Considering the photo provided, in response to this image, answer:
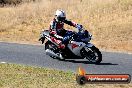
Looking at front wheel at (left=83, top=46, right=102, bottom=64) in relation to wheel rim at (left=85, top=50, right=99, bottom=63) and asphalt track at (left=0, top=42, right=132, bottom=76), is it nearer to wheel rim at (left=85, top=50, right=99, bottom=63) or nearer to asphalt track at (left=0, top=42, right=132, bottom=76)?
wheel rim at (left=85, top=50, right=99, bottom=63)

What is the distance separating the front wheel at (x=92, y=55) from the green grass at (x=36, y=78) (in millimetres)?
2202

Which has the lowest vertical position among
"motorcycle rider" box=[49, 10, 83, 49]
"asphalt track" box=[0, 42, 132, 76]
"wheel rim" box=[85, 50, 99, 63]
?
"asphalt track" box=[0, 42, 132, 76]

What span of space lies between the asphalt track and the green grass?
3.78ft

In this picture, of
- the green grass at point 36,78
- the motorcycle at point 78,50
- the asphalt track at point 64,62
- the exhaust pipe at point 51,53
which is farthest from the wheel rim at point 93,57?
the green grass at point 36,78

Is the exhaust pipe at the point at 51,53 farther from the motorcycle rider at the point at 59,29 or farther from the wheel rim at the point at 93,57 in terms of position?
the wheel rim at the point at 93,57

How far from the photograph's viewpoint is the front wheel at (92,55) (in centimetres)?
1654

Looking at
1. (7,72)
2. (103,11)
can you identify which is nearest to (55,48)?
(7,72)

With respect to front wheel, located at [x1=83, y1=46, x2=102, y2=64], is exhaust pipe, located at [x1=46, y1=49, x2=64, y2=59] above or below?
below

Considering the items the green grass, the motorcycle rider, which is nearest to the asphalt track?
the motorcycle rider

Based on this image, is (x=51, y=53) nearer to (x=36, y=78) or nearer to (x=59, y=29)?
(x=59, y=29)

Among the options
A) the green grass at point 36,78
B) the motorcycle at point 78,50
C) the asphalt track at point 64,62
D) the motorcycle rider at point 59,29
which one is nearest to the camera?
the green grass at point 36,78

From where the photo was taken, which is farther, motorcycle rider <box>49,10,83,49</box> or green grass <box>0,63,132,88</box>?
motorcycle rider <box>49,10,83,49</box>

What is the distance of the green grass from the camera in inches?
491

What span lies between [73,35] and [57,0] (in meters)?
20.0
